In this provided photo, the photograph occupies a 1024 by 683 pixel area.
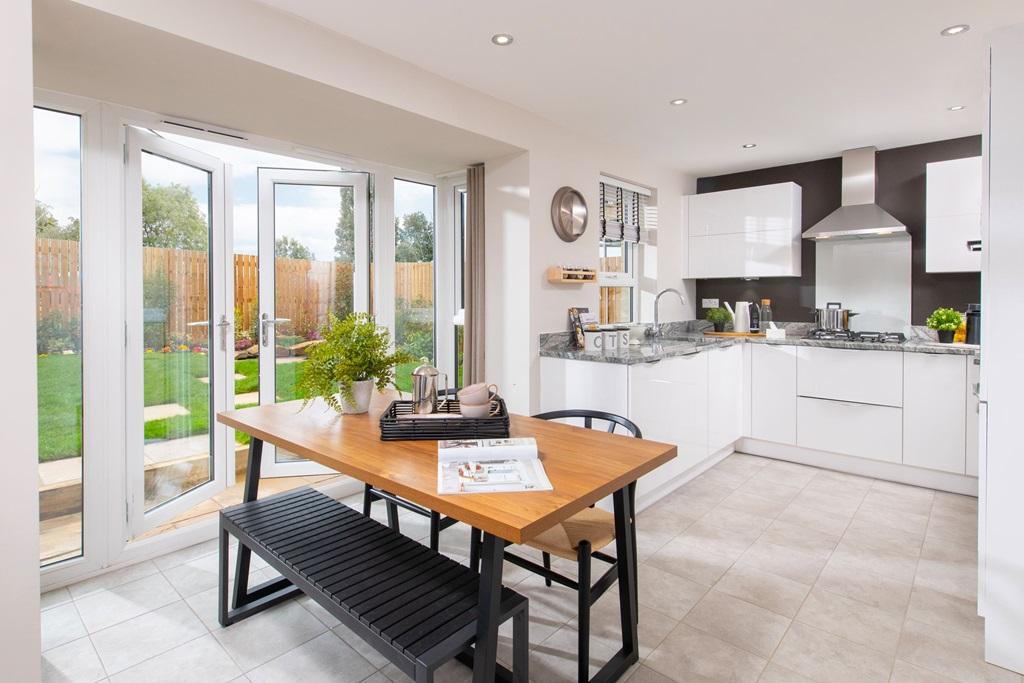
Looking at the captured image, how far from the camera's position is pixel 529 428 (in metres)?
2.03

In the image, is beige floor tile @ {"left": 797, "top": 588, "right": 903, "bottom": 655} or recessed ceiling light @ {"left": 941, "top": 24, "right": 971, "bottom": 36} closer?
beige floor tile @ {"left": 797, "top": 588, "right": 903, "bottom": 655}

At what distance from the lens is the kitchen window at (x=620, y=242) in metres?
4.26

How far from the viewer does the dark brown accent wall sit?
4012 mm

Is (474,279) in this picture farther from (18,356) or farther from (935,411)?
(935,411)

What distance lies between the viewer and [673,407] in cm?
352

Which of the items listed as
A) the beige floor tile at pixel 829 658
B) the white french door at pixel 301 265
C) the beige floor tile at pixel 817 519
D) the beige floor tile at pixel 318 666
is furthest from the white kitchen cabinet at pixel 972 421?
the white french door at pixel 301 265

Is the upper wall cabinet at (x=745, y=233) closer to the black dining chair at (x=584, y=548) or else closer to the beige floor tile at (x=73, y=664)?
the black dining chair at (x=584, y=548)

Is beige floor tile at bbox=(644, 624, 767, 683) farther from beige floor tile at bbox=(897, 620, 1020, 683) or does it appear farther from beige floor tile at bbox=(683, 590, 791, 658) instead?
beige floor tile at bbox=(897, 620, 1020, 683)

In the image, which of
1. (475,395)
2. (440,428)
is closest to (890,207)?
(475,395)

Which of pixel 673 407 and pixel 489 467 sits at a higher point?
pixel 489 467

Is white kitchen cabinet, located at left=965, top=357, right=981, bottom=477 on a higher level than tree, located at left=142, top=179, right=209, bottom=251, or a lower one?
lower

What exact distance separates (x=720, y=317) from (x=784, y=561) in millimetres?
2664

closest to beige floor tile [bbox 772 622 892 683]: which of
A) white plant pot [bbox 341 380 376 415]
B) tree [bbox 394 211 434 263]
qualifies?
white plant pot [bbox 341 380 376 415]

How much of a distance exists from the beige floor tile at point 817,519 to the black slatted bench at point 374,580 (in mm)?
2287
